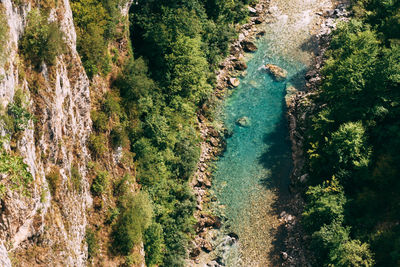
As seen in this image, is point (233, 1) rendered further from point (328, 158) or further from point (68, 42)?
point (68, 42)

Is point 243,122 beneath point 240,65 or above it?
beneath

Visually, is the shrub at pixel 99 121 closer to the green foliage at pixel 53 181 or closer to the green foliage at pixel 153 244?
the green foliage at pixel 53 181

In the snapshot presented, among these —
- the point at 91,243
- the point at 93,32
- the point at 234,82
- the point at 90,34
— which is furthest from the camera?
the point at 234,82

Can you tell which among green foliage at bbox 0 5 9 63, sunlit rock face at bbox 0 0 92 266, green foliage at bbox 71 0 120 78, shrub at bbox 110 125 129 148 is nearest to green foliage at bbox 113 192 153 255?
sunlit rock face at bbox 0 0 92 266

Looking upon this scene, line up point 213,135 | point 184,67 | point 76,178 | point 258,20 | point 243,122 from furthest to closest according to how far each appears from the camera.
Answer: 1. point 258,20
2. point 243,122
3. point 213,135
4. point 184,67
5. point 76,178

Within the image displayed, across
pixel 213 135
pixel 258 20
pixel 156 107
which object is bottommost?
pixel 213 135

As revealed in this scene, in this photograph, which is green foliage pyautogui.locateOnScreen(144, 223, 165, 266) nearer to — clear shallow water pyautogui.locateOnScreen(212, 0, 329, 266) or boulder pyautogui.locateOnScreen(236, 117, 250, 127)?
clear shallow water pyautogui.locateOnScreen(212, 0, 329, 266)

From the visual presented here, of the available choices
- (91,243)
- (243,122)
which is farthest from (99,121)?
(243,122)

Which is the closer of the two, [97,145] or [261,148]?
[97,145]

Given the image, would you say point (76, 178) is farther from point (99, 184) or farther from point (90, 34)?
point (90, 34)
